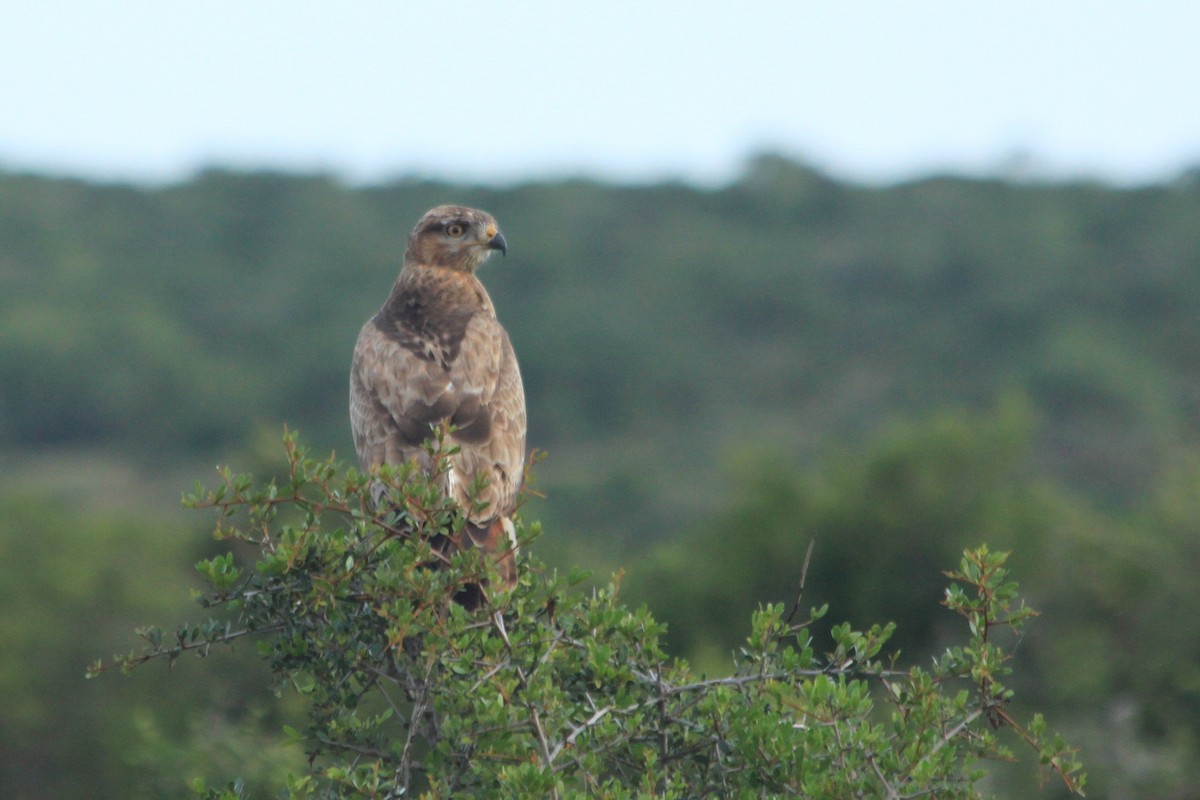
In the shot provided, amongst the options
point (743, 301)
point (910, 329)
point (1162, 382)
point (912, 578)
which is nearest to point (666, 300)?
A: point (743, 301)

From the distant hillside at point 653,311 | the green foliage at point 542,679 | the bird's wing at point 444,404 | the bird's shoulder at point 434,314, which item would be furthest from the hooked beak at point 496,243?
the distant hillside at point 653,311

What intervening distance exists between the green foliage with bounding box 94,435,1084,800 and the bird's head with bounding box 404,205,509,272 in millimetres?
→ 3968

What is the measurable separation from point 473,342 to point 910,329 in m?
61.2

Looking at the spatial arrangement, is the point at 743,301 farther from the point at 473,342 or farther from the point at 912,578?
the point at 473,342

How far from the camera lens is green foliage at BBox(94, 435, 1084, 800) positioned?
4.51 m

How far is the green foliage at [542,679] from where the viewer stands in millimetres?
4512

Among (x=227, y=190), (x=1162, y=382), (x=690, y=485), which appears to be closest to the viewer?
(x=690, y=485)

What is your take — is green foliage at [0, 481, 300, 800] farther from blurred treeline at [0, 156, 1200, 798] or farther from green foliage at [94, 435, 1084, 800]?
green foliage at [94, 435, 1084, 800]

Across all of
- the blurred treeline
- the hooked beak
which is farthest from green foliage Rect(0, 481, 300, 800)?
the hooked beak

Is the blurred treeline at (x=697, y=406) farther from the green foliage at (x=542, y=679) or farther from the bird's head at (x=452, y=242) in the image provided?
the green foliage at (x=542, y=679)

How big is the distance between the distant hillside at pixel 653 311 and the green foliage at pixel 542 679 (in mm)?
42285

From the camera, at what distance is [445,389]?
7.48m

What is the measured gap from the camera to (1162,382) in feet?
193

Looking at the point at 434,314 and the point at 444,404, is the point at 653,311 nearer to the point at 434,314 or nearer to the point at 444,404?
the point at 434,314
